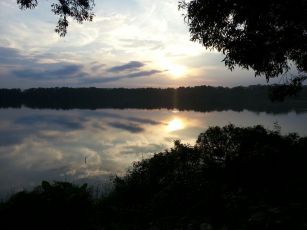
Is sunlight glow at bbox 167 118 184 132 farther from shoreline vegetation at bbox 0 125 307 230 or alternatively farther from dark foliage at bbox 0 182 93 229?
dark foliage at bbox 0 182 93 229

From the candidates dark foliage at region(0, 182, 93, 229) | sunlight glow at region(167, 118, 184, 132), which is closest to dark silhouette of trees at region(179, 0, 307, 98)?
dark foliage at region(0, 182, 93, 229)

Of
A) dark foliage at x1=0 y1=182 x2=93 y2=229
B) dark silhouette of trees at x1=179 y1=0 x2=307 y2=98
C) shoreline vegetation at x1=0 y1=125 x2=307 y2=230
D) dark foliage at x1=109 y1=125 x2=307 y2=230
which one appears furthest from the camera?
dark silhouette of trees at x1=179 y1=0 x2=307 y2=98

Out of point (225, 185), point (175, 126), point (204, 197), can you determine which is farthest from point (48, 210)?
point (175, 126)

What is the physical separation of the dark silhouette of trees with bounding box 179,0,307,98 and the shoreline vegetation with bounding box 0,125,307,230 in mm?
4246

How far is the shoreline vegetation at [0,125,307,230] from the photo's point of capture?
909 centimetres

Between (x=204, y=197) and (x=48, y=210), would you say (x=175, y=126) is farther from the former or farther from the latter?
(x=48, y=210)

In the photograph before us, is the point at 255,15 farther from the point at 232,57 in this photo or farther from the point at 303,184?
the point at 303,184

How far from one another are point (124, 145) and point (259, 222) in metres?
36.5

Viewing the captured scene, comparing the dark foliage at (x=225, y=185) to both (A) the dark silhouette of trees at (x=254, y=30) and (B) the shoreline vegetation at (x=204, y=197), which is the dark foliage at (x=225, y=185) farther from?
(A) the dark silhouette of trees at (x=254, y=30)

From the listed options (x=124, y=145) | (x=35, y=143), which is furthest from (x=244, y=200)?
(x=35, y=143)

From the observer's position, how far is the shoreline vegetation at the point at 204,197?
909cm

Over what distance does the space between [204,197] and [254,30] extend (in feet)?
31.4

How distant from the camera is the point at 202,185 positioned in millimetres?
12438

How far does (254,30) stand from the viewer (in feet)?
58.2
